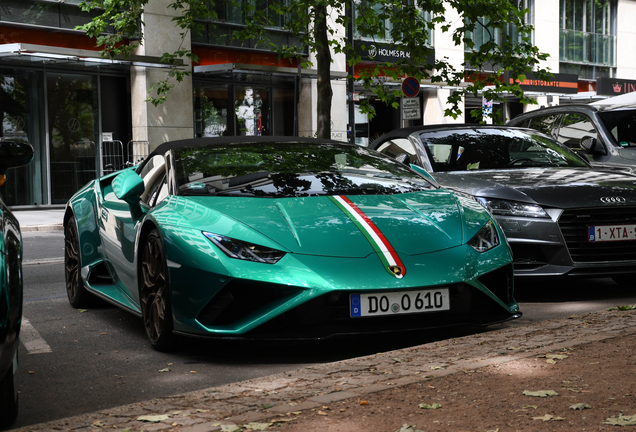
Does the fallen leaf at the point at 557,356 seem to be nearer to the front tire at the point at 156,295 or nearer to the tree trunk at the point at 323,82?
the front tire at the point at 156,295

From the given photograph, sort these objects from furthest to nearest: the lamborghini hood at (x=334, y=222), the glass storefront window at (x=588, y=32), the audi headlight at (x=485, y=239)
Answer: the glass storefront window at (x=588, y=32) → the audi headlight at (x=485, y=239) → the lamborghini hood at (x=334, y=222)

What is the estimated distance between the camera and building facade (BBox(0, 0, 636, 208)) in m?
19.8

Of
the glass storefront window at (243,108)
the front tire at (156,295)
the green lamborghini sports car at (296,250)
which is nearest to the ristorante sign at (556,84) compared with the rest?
→ the glass storefront window at (243,108)

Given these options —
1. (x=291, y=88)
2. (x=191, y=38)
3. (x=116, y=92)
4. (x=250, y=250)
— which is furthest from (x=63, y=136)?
(x=250, y=250)

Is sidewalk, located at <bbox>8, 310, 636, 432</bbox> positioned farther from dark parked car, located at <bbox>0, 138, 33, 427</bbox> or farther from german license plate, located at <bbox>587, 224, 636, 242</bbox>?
german license plate, located at <bbox>587, 224, 636, 242</bbox>

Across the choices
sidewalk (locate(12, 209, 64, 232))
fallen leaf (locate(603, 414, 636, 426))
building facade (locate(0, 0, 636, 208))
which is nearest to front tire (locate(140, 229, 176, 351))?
fallen leaf (locate(603, 414, 636, 426))

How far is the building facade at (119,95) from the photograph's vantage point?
779 inches

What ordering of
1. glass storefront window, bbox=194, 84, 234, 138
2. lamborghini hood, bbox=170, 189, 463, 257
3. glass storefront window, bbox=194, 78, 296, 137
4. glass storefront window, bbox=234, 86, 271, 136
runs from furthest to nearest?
glass storefront window, bbox=234, 86, 271, 136
glass storefront window, bbox=194, 78, 296, 137
glass storefront window, bbox=194, 84, 234, 138
lamborghini hood, bbox=170, 189, 463, 257

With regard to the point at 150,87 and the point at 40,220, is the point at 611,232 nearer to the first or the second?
the point at 40,220

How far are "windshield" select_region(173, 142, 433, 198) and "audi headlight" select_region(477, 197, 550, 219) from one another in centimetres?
93

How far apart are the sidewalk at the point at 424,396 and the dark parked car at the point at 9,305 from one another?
0.21 meters

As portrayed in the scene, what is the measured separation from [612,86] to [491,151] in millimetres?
31230

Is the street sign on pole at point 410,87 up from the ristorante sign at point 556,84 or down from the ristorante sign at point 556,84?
down

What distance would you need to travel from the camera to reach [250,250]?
470cm
